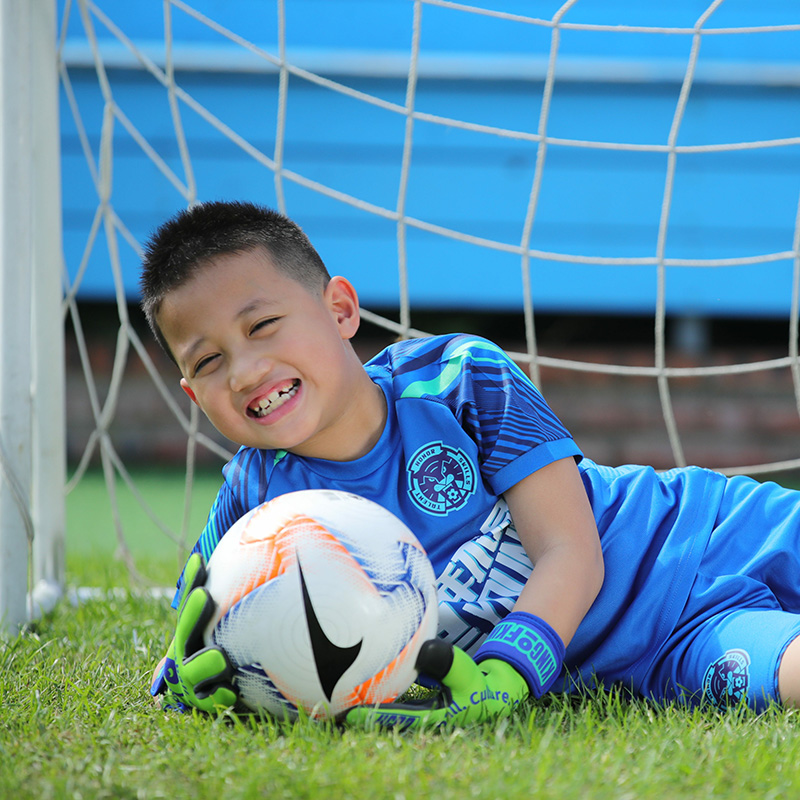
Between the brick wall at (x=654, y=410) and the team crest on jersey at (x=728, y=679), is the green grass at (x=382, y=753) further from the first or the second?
the brick wall at (x=654, y=410)

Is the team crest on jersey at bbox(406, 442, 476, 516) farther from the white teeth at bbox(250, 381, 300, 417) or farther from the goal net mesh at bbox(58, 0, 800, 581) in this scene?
the goal net mesh at bbox(58, 0, 800, 581)

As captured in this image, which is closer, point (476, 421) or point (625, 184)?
point (476, 421)

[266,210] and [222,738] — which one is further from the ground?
[266,210]

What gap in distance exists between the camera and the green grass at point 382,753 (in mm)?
939

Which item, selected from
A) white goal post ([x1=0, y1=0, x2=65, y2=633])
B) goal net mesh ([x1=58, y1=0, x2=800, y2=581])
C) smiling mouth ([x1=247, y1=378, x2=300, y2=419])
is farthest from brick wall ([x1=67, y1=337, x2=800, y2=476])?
smiling mouth ([x1=247, y1=378, x2=300, y2=419])

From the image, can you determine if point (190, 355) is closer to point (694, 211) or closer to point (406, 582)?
point (406, 582)

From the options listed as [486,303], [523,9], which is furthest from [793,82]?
[486,303]

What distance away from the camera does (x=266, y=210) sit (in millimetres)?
1465

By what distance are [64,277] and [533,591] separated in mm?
1471

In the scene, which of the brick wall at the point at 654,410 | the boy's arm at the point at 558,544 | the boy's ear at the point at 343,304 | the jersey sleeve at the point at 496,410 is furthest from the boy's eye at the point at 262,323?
the brick wall at the point at 654,410

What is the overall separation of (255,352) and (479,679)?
50 centimetres

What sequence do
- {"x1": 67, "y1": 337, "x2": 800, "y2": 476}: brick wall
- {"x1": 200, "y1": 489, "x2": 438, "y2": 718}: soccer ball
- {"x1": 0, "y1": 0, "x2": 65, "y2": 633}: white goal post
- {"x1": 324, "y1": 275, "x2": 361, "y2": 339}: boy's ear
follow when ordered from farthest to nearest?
{"x1": 67, "y1": 337, "x2": 800, "y2": 476}: brick wall, {"x1": 0, "y1": 0, "x2": 65, "y2": 633}: white goal post, {"x1": 324, "y1": 275, "x2": 361, "y2": 339}: boy's ear, {"x1": 200, "y1": 489, "x2": 438, "y2": 718}: soccer ball

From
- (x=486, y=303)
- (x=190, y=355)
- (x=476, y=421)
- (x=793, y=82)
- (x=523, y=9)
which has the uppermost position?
(x=523, y=9)

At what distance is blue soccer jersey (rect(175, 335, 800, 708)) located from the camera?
53.4 inches
